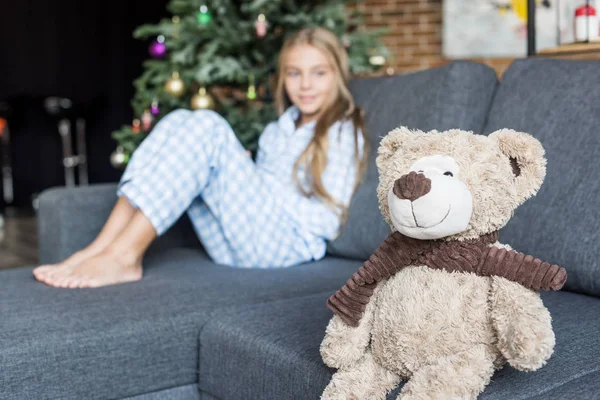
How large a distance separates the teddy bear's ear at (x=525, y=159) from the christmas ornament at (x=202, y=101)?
1756mm

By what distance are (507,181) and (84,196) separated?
148cm

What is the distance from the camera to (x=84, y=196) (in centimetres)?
213

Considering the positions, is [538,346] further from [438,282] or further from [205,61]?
[205,61]

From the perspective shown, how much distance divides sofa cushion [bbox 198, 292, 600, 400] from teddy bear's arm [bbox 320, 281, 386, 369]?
78 mm

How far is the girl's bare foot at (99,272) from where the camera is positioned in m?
1.76

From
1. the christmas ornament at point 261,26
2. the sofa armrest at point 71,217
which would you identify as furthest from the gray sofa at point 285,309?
the christmas ornament at point 261,26

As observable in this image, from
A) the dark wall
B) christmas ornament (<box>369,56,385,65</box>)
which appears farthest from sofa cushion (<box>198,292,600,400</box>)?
the dark wall

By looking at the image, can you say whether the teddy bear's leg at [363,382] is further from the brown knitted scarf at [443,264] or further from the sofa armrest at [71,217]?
the sofa armrest at [71,217]

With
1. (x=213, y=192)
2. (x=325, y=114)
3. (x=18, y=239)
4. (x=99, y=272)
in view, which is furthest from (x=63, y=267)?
(x=18, y=239)

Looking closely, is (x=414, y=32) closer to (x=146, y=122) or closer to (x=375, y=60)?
(x=375, y=60)

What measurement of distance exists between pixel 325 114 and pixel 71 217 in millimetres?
798

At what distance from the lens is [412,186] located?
2.92 feet

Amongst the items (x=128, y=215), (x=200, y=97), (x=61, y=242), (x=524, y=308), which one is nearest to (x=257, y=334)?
(x=524, y=308)

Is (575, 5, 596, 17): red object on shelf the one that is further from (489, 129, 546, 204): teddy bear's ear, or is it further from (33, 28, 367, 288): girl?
(489, 129, 546, 204): teddy bear's ear
